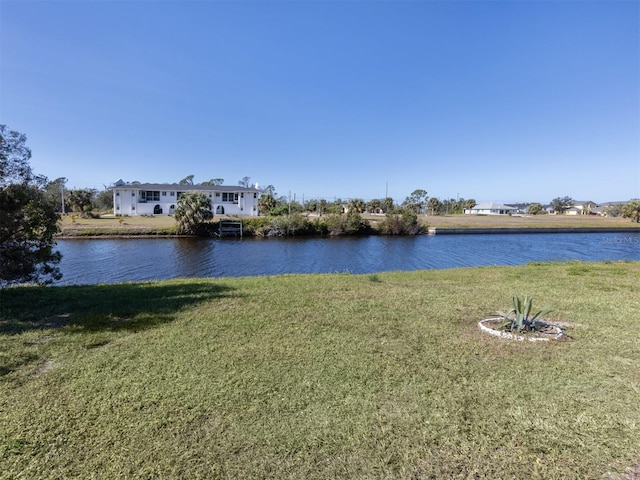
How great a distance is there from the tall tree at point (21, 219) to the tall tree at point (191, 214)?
32.5m

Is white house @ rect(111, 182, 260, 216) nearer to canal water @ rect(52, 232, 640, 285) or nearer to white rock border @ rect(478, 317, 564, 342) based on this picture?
canal water @ rect(52, 232, 640, 285)

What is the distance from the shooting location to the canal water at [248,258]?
2164cm

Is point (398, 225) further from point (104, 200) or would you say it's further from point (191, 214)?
point (104, 200)

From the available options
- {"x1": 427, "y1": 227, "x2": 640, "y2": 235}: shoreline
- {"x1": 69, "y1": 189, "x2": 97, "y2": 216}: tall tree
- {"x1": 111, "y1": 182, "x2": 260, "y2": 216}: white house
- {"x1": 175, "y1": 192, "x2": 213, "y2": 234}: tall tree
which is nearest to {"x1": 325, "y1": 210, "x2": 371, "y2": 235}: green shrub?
{"x1": 427, "y1": 227, "x2": 640, "y2": 235}: shoreline

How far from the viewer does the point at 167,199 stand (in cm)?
5675

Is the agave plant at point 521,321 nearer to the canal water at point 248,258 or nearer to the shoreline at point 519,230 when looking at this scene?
the canal water at point 248,258

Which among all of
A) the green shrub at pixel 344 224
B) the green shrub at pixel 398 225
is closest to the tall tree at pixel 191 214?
the green shrub at pixel 344 224

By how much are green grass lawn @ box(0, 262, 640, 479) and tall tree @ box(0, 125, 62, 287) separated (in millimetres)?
1457

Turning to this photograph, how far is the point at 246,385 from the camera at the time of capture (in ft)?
13.6

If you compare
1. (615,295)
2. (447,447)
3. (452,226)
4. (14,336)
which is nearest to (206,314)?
(14,336)

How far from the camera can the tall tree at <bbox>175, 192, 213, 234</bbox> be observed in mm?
40000

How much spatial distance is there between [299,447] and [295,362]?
1.70 meters

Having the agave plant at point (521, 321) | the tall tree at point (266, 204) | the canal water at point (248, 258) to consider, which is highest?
the tall tree at point (266, 204)

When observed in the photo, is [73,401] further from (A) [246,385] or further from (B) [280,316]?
(B) [280,316]
